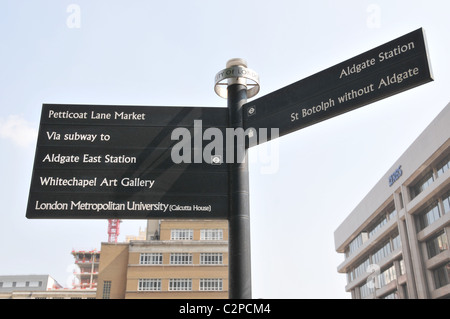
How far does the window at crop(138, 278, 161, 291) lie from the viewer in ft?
235

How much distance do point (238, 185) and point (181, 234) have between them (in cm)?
7320

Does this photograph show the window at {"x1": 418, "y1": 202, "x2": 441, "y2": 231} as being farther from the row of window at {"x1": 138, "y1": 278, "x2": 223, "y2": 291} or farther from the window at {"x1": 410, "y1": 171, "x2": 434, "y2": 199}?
the row of window at {"x1": 138, "y1": 278, "x2": 223, "y2": 291}

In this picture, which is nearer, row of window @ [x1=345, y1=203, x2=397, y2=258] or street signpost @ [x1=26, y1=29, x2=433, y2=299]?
street signpost @ [x1=26, y1=29, x2=433, y2=299]

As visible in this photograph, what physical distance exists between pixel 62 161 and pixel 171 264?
70840 millimetres

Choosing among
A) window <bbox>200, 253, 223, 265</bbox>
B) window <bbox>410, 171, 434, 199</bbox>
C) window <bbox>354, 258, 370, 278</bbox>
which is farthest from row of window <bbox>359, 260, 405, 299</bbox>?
window <bbox>200, 253, 223, 265</bbox>

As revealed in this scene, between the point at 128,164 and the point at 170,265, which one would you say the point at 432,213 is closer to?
the point at 170,265

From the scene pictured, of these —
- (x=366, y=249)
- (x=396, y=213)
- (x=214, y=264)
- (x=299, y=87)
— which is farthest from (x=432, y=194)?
(x=299, y=87)

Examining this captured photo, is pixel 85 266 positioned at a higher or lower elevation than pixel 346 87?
higher

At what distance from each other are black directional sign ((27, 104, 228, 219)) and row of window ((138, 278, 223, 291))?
68648 millimetres

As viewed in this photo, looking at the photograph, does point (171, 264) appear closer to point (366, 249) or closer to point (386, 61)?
point (366, 249)

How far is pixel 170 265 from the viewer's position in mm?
73438

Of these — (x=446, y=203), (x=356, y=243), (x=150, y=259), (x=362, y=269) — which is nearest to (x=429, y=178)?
(x=446, y=203)

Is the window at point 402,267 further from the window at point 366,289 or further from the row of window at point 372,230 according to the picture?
the window at point 366,289

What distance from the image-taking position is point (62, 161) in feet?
16.0
